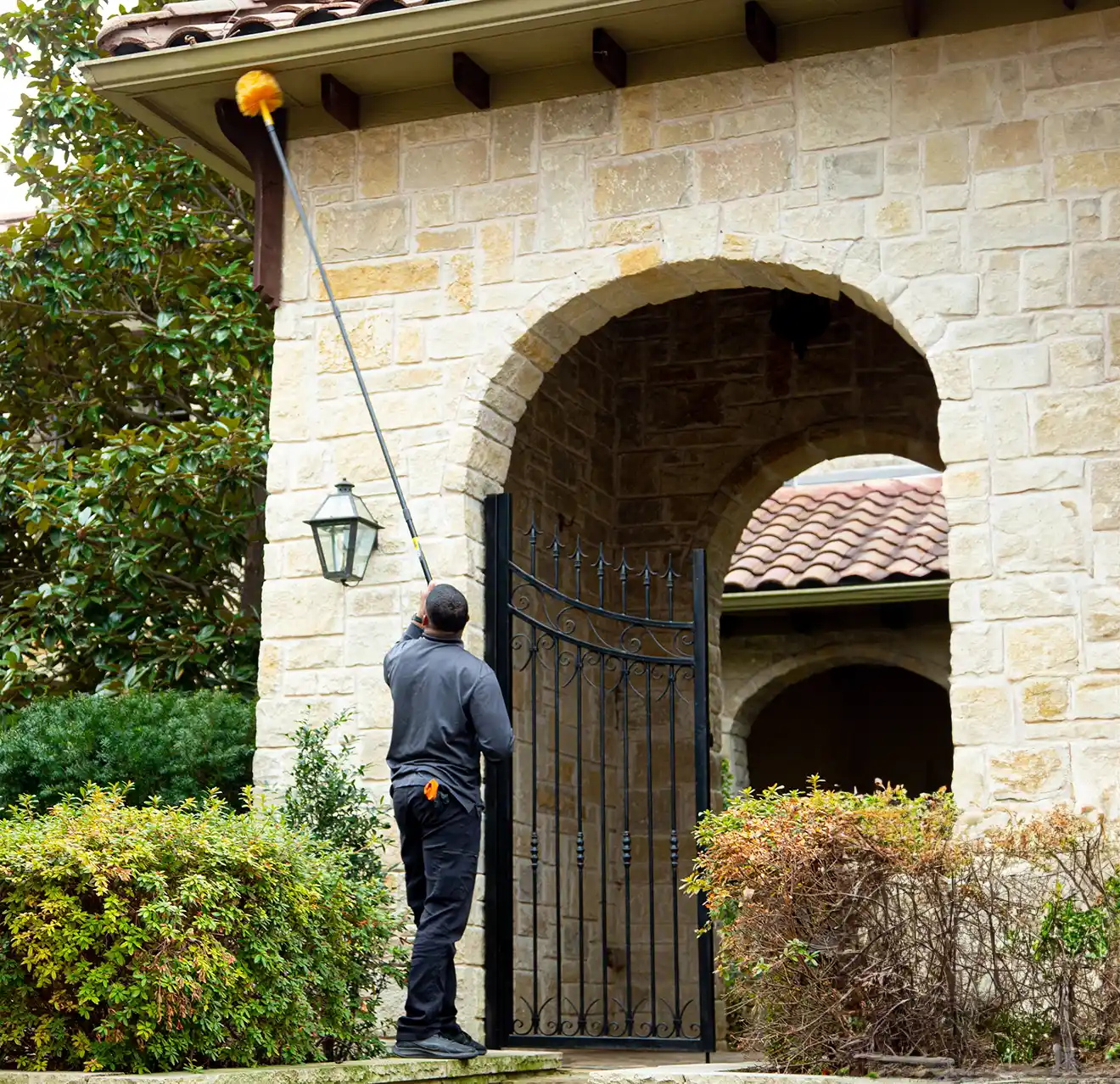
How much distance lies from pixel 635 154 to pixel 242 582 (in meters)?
3.81

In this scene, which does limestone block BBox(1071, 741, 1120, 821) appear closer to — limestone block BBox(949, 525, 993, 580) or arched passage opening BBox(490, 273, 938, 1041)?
limestone block BBox(949, 525, 993, 580)

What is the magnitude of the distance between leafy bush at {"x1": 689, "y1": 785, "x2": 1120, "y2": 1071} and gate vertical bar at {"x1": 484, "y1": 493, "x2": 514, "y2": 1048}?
1.52 m

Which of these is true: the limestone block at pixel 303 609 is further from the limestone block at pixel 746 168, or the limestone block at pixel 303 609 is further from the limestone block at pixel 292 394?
the limestone block at pixel 746 168

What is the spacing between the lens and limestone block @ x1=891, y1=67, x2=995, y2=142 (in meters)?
6.63

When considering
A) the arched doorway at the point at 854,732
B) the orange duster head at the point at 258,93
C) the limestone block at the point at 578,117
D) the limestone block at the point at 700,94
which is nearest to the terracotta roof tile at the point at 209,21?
the orange duster head at the point at 258,93

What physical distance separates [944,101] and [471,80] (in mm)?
1994

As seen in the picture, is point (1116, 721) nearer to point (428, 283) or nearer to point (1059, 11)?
point (1059, 11)

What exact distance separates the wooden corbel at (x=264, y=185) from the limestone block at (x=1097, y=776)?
3.95 metres

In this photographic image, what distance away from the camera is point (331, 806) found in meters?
6.62

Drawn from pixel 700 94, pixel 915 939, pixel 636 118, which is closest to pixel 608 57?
pixel 636 118

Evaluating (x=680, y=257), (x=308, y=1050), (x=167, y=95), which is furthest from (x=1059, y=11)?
(x=308, y=1050)

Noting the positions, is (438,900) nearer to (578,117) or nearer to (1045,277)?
(1045,277)

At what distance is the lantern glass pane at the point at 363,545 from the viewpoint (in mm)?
7055

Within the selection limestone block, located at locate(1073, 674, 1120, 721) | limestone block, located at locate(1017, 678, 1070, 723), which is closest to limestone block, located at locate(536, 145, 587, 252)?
limestone block, located at locate(1017, 678, 1070, 723)
